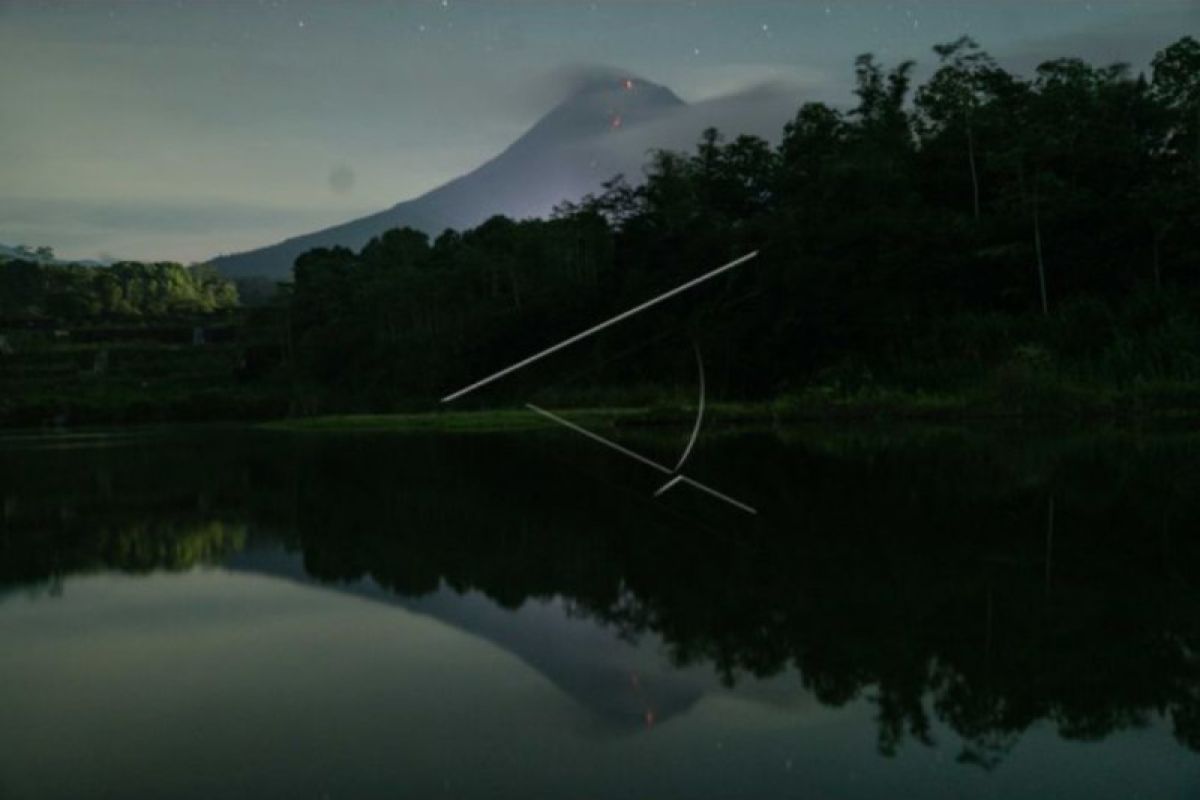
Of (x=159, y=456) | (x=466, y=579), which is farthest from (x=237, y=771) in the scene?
(x=159, y=456)

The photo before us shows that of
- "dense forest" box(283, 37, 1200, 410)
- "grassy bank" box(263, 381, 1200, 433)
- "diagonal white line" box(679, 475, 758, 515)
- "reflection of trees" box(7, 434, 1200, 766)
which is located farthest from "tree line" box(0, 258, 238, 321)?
"diagonal white line" box(679, 475, 758, 515)

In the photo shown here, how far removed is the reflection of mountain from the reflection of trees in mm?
246

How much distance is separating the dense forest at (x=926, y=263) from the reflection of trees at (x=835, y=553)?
15.7 meters

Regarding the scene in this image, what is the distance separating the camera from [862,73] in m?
63.4

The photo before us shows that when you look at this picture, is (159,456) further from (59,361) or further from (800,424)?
(59,361)

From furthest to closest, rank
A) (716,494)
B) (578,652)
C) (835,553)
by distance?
1. (716,494)
2. (835,553)
3. (578,652)

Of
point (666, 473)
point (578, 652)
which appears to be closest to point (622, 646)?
point (578, 652)

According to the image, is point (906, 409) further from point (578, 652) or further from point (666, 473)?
point (578, 652)

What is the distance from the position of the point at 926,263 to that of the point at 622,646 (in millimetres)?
38943

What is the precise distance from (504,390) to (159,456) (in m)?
25.3

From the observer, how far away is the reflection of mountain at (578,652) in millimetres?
5582

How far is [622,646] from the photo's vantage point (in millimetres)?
6809

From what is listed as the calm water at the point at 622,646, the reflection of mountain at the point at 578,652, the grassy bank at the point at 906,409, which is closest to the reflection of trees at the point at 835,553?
the calm water at the point at 622,646

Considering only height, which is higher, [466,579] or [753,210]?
[753,210]
